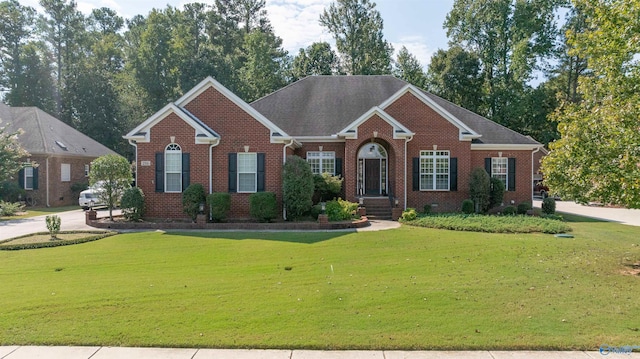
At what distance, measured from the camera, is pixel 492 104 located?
39.4 metres

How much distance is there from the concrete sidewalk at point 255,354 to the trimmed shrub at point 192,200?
1167 cm

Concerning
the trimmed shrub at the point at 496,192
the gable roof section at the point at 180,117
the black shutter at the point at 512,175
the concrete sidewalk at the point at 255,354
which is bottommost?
the concrete sidewalk at the point at 255,354

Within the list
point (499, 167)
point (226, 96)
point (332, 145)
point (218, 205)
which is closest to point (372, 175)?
point (332, 145)

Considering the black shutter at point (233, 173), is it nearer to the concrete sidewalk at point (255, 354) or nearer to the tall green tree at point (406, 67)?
the concrete sidewalk at point (255, 354)

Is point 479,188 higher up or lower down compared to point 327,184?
lower down

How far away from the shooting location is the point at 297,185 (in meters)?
16.7

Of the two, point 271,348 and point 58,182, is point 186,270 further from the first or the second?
point 58,182

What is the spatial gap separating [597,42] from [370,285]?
7698 mm

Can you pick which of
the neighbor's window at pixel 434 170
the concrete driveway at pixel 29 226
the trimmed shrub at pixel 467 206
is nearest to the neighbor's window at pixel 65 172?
the concrete driveway at pixel 29 226

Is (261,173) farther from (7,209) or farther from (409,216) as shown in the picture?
(7,209)

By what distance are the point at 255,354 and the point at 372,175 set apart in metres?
17.8

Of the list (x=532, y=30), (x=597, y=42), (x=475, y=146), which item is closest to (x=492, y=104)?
(x=532, y=30)

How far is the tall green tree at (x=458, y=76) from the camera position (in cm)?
3856

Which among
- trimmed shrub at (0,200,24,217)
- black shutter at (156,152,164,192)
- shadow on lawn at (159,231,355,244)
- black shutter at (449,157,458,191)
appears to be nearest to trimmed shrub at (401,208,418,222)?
shadow on lawn at (159,231,355,244)
